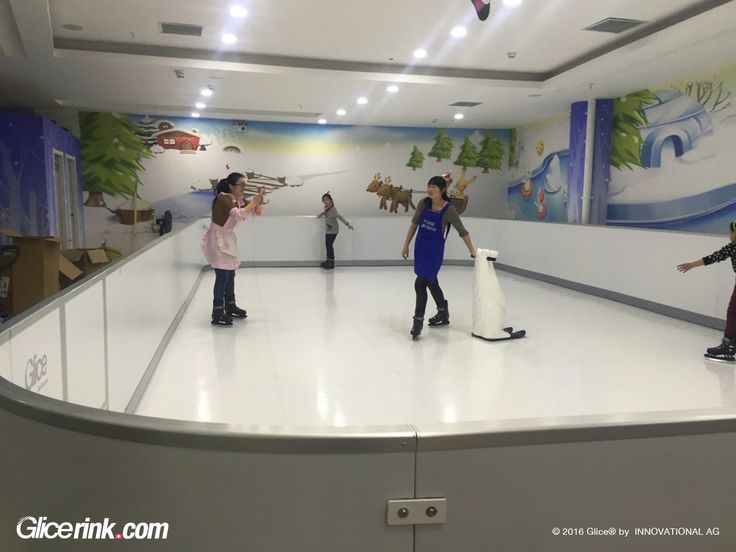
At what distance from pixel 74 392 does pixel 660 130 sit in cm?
837

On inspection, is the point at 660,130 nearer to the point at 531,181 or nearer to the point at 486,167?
the point at 531,181

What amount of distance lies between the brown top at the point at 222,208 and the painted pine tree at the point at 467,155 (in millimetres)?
8528

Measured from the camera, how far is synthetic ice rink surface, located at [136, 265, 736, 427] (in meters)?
3.50

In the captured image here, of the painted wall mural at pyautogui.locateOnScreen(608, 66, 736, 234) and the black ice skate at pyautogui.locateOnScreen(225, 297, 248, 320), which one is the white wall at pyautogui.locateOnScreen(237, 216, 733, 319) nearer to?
the painted wall mural at pyautogui.locateOnScreen(608, 66, 736, 234)

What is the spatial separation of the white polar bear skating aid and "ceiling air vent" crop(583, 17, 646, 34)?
109 inches

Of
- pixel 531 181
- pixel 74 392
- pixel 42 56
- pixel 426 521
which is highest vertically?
pixel 42 56

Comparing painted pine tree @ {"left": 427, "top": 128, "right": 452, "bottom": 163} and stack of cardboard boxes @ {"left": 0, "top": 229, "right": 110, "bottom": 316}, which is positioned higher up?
painted pine tree @ {"left": 427, "top": 128, "right": 452, "bottom": 163}

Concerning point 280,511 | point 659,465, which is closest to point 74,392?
point 280,511

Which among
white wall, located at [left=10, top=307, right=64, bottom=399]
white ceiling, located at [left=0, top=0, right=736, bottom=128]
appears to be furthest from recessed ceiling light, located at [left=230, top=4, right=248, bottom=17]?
white wall, located at [left=10, top=307, right=64, bottom=399]

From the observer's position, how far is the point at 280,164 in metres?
12.2

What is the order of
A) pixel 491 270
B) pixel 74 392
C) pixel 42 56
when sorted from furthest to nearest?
pixel 42 56 → pixel 491 270 → pixel 74 392

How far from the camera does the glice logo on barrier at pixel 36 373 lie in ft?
5.90

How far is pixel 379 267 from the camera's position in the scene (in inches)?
431

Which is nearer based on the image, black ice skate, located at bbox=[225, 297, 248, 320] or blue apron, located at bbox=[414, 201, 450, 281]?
blue apron, located at bbox=[414, 201, 450, 281]
